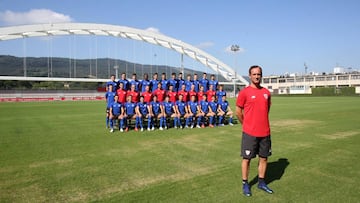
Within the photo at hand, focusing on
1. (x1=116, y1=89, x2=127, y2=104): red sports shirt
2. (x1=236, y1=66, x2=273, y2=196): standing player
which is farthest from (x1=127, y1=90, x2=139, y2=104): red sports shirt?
(x1=236, y1=66, x2=273, y2=196): standing player

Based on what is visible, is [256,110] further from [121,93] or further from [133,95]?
[121,93]

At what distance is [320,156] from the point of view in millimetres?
6070

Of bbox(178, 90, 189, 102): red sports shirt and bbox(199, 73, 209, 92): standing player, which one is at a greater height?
bbox(199, 73, 209, 92): standing player

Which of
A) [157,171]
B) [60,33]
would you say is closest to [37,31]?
[60,33]

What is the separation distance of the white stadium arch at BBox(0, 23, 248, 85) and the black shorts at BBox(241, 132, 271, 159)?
50122 mm

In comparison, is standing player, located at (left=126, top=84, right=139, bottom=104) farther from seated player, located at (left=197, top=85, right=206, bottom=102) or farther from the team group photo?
seated player, located at (left=197, top=85, right=206, bottom=102)

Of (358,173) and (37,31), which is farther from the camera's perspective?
(37,31)

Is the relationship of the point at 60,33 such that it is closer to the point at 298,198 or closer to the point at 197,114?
the point at 197,114

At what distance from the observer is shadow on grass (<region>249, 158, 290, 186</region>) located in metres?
4.68

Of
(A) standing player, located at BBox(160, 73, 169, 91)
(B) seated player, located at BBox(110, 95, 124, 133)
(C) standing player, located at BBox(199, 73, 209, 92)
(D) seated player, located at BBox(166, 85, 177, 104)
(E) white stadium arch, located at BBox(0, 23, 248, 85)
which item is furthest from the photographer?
(E) white stadium arch, located at BBox(0, 23, 248, 85)

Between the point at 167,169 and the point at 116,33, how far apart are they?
51.4 m

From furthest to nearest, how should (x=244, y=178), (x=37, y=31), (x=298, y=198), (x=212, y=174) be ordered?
(x=37, y=31) → (x=212, y=174) → (x=244, y=178) → (x=298, y=198)

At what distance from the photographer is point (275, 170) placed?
514cm

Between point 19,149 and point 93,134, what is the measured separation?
2.55m
